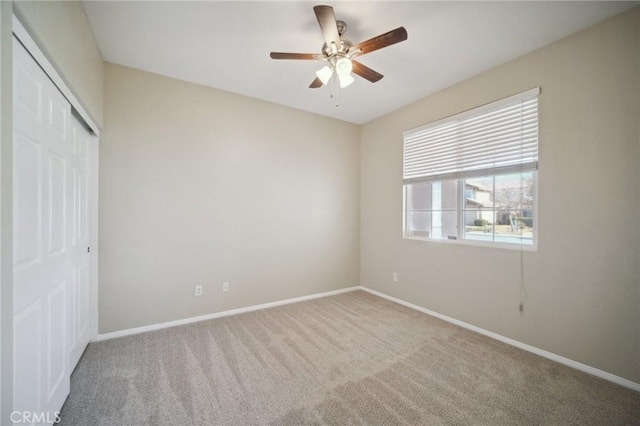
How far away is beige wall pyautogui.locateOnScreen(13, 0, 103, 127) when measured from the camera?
1219 millimetres

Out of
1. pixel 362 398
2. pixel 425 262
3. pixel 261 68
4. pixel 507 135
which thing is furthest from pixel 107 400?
pixel 507 135

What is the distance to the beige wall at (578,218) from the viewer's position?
1.93 m

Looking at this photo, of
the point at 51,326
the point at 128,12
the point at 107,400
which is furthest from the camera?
the point at 128,12

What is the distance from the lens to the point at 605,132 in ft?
6.67

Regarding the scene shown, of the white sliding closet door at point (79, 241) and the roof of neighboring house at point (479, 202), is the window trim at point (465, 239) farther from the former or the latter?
the white sliding closet door at point (79, 241)

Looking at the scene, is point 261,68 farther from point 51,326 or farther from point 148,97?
point 51,326

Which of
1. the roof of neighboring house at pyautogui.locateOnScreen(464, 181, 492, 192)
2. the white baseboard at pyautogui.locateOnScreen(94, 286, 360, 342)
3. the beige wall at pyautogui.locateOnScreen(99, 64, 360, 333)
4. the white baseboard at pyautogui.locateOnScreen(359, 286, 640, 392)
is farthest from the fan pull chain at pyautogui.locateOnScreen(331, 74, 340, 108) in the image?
the white baseboard at pyautogui.locateOnScreen(359, 286, 640, 392)

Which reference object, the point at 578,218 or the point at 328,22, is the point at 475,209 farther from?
the point at 328,22

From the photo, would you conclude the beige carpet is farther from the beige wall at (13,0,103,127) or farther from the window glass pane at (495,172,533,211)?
the beige wall at (13,0,103,127)

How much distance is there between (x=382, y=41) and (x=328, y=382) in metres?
2.56

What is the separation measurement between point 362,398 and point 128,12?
11.3ft

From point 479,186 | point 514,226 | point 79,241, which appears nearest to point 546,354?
point 514,226

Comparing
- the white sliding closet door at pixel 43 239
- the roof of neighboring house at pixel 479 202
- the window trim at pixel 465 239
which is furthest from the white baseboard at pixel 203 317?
the roof of neighboring house at pixel 479 202

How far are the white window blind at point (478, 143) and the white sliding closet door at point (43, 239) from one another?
11.7ft
